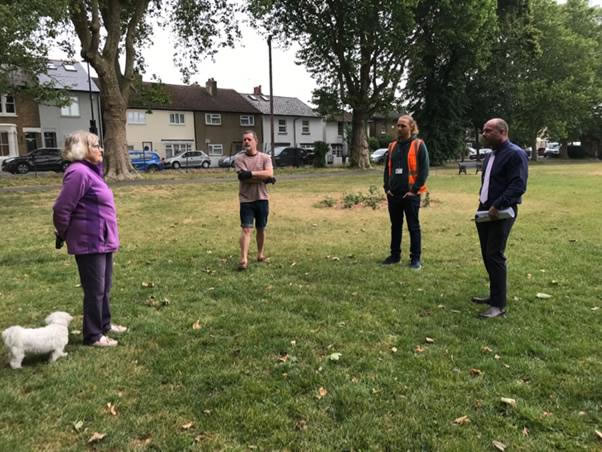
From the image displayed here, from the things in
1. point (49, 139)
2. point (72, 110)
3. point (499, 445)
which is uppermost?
point (72, 110)

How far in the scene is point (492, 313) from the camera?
4980 millimetres

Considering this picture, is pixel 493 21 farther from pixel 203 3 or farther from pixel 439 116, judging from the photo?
pixel 203 3

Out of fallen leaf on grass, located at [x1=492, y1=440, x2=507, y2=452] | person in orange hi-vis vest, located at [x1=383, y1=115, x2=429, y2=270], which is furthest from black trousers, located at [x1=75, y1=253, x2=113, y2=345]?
person in orange hi-vis vest, located at [x1=383, y1=115, x2=429, y2=270]

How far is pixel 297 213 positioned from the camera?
41.7 ft

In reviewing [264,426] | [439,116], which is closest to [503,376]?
[264,426]

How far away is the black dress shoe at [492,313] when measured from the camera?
4.95 m

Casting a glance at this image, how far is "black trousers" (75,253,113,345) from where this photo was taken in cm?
424

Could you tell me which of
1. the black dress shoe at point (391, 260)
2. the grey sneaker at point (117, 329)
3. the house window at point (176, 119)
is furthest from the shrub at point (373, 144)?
the grey sneaker at point (117, 329)

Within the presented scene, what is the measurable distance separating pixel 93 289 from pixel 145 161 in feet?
116

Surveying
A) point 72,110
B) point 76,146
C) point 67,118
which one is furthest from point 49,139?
point 76,146

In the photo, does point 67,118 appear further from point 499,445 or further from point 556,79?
point 499,445

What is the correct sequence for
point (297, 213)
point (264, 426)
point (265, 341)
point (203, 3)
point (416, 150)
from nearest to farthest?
point (264, 426) → point (265, 341) → point (416, 150) → point (297, 213) → point (203, 3)

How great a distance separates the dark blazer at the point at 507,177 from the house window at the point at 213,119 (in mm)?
49257

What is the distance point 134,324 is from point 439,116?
122 ft
